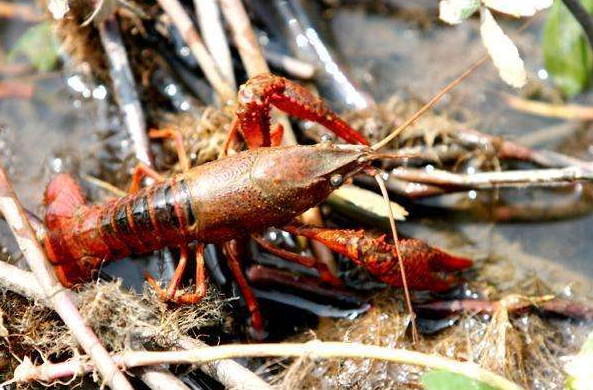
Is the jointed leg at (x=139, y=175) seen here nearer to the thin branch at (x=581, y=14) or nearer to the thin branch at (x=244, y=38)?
the thin branch at (x=244, y=38)

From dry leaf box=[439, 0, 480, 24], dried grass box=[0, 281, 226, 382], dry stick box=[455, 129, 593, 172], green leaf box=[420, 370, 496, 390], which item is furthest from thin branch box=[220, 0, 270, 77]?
green leaf box=[420, 370, 496, 390]

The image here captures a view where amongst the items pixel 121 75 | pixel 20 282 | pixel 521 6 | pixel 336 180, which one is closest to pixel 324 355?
pixel 336 180

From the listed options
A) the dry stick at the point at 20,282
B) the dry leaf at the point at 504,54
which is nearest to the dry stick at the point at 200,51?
the dry stick at the point at 20,282

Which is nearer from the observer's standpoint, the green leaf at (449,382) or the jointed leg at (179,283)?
the green leaf at (449,382)

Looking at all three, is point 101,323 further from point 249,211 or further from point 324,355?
point 324,355

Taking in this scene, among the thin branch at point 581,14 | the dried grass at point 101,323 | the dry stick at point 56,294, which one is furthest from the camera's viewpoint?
the thin branch at point 581,14

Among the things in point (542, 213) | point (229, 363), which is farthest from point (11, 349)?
point (542, 213)
